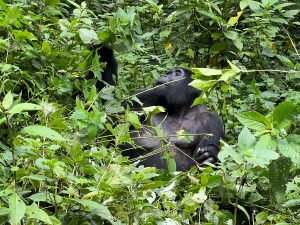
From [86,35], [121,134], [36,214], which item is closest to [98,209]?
[36,214]

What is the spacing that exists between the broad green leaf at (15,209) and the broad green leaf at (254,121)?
2.30ft

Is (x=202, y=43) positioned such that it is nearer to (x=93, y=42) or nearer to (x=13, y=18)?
(x=93, y=42)

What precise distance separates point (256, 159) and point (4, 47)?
4.60 ft

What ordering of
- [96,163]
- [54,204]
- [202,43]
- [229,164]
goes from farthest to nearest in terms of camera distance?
[202,43]
[229,164]
[96,163]
[54,204]

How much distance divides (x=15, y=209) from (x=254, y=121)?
77 cm

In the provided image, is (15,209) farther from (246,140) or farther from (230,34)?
(230,34)

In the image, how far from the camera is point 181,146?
4.51 metres

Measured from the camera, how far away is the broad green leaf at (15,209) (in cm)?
151

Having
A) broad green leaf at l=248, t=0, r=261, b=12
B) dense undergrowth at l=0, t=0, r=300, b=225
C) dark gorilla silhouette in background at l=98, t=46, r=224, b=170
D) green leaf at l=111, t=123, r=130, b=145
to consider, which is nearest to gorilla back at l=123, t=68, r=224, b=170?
dark gorilla silhouette in background at l=98, t=46, r=224, b=170

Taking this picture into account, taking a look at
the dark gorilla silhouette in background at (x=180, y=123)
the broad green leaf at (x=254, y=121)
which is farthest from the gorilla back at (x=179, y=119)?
the broad green leaf at (x=254, y=121)

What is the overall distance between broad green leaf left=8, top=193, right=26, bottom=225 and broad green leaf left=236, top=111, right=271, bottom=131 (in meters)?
0.70

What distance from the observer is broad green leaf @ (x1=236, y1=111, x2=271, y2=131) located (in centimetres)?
182

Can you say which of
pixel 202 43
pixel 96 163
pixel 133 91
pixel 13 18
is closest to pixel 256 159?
pixel 96 163

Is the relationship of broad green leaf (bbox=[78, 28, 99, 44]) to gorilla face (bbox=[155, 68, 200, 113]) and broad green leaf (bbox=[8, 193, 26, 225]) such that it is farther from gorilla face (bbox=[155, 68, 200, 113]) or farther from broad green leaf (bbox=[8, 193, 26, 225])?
gorilla face (bbox=[155, 68, 200, 113])
